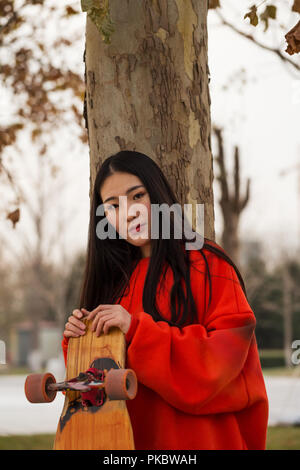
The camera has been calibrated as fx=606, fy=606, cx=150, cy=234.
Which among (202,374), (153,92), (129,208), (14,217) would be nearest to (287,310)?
(14,217)

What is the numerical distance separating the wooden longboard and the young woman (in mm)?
50

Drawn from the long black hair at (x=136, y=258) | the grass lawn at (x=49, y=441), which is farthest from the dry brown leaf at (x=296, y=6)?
the grass lawn at (x=49, y=441)

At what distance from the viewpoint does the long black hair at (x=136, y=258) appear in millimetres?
2455

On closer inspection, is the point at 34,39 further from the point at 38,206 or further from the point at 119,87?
the point at 38,206

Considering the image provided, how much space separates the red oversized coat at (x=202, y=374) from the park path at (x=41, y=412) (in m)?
7.03

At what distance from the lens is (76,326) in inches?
93.2

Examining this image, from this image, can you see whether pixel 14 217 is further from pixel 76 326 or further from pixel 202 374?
pixel 202 374

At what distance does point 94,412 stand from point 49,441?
6.14 meters

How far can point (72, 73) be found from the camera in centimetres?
928

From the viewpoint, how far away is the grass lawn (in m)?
7.26

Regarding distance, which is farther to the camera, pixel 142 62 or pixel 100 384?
pixel 142 62

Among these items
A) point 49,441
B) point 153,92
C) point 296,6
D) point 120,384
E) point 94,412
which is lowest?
point 49,441

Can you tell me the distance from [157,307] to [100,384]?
43 centimetres
